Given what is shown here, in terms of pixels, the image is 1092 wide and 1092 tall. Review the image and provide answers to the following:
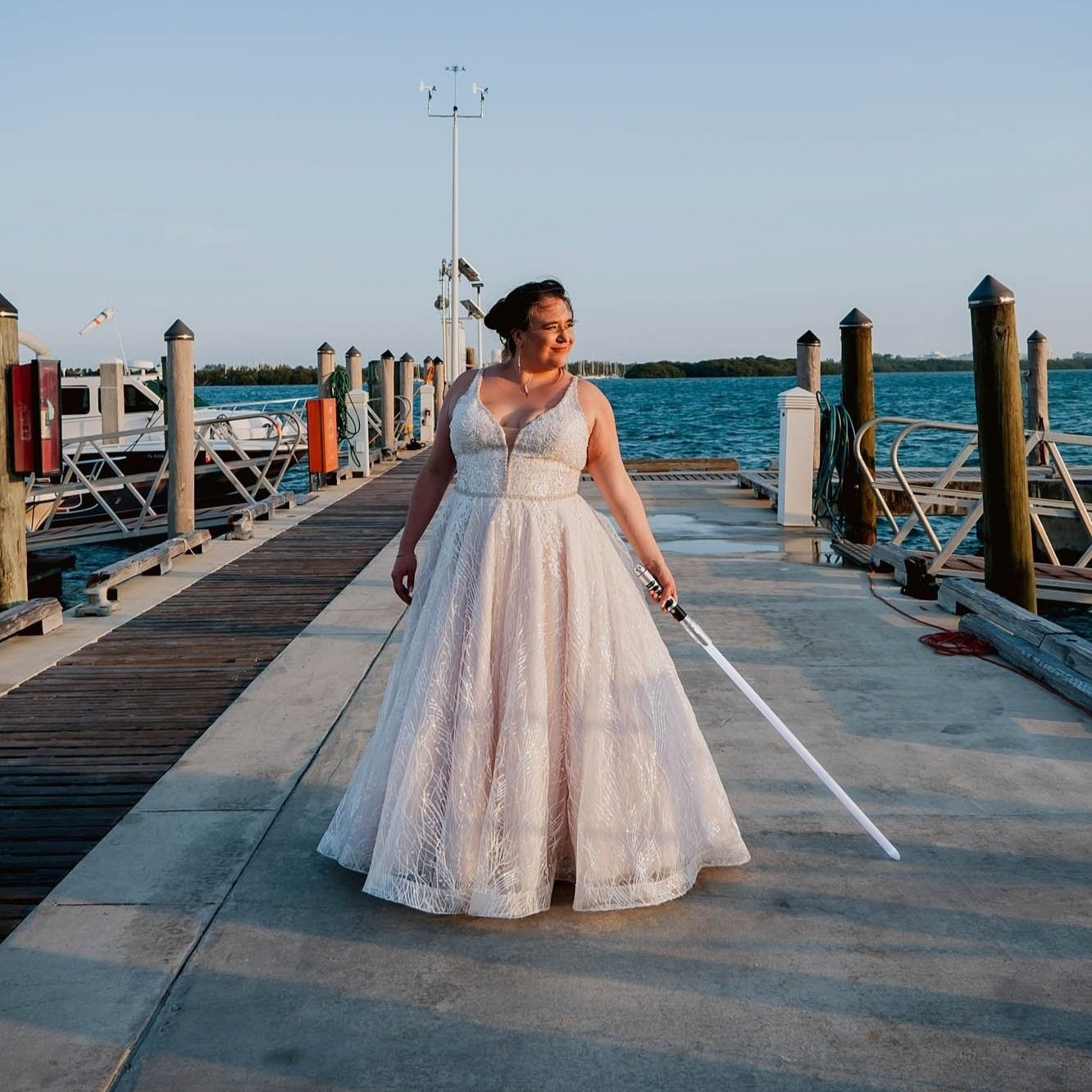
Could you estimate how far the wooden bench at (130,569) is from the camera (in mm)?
7770

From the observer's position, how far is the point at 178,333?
1106 cm

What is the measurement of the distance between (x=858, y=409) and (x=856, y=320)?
2.50 feet

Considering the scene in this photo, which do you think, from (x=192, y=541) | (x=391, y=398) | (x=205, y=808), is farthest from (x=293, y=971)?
(x=391, y=398)

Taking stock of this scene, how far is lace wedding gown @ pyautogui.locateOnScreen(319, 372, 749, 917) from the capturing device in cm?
330

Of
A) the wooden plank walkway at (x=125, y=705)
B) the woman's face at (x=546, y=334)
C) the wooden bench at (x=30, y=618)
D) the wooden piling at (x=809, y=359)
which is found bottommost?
the wooden plank walkway at (x=125, y=705)

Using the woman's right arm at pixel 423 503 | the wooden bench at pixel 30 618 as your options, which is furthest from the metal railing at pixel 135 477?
the woman's right arm at pixel 423 503

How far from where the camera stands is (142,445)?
2039 centimetres

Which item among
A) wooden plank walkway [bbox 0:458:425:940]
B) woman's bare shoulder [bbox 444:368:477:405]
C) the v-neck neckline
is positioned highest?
woman's bare shoulder [bbox 444:368:477:405]

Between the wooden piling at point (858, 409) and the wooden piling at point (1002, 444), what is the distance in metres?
3.27

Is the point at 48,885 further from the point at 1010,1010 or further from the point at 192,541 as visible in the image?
the point at 192,541

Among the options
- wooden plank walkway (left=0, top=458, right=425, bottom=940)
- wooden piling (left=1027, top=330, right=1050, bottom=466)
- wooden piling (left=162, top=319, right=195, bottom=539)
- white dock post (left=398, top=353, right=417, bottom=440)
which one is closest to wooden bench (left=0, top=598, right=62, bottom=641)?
wooden plank walkway (left=0, top=458, right=425, bottom=940)

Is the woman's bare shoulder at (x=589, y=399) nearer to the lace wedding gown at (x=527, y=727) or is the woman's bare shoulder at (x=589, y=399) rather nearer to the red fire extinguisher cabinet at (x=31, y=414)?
the lace wedding gown at (x=527, y=727)

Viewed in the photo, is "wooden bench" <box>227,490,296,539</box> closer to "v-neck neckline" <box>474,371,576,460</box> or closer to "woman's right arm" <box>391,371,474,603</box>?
"woman's right arm" <box>391,371,474,603</box>

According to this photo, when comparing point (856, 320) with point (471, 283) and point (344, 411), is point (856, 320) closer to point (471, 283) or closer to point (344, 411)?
point (344, 411)
